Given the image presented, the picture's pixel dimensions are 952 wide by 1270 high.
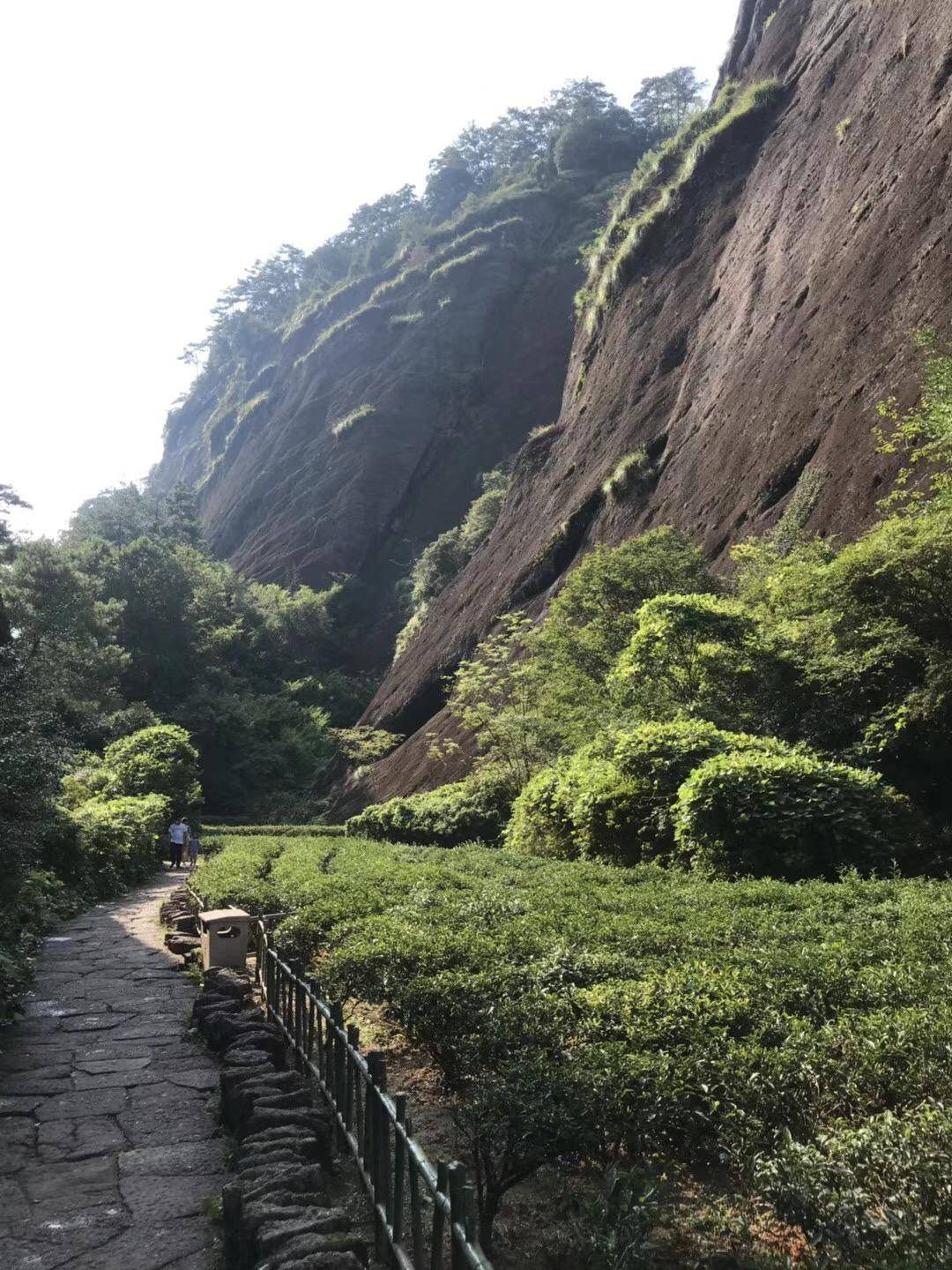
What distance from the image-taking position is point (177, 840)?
22.1 m

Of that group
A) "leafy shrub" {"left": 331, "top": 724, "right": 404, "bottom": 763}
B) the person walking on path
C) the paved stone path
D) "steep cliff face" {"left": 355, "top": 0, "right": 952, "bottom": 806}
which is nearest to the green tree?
"steep cliff face" {"left": 355, "top": 0, "right": 952, "bottom": 806}

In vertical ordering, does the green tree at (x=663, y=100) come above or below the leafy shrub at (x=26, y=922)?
above

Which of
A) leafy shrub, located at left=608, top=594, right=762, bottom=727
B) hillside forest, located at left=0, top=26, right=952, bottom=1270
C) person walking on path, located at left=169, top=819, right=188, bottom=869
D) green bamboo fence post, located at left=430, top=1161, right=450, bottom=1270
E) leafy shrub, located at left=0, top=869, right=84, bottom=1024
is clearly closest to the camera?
green bamboo fence post, located at left=430, top=1161, right=450, bottom=1270

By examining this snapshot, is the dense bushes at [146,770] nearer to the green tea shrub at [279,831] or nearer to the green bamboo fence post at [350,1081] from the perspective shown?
→ the green tea shrub at [279,831]

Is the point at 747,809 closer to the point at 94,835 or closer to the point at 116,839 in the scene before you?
the point at 94,835

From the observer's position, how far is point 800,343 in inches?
728

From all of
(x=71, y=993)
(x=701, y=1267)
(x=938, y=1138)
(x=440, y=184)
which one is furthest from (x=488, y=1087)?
(x=440, y=184)

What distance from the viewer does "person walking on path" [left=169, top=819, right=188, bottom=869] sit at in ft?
72.4

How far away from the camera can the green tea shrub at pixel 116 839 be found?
15758mm

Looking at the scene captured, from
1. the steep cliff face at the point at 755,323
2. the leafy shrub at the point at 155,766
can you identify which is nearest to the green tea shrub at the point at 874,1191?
the steep cliff face at the point at 755,323

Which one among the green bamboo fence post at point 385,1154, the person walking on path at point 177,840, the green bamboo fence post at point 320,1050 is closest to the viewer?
the green bamboo fence post at point 385,1154

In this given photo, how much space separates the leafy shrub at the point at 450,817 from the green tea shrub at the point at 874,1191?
1428 centimetres

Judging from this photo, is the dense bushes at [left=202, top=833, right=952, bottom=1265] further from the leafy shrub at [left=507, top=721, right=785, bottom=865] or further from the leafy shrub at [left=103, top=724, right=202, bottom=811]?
the leafy shrub at [left=103, top=724, right=202, bottom=811]

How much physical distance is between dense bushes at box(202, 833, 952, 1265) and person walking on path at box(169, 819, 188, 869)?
16.8m
